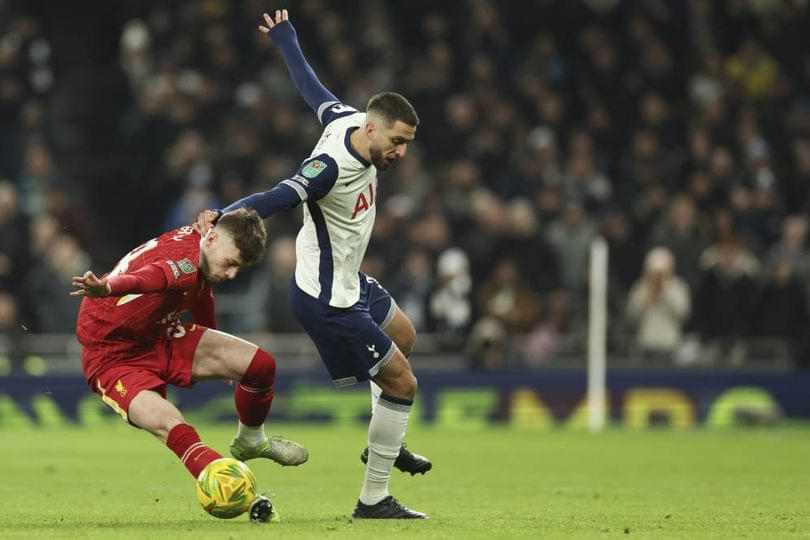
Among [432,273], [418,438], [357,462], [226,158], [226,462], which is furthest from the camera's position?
[226,158]

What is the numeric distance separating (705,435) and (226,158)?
6.58m

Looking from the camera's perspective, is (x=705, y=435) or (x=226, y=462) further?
(x=705, y=435)

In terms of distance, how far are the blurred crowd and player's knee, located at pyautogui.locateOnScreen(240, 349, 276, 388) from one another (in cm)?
867

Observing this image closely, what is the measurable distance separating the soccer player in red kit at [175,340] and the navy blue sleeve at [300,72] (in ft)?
3.93

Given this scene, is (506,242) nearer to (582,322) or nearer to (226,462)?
(582,322)

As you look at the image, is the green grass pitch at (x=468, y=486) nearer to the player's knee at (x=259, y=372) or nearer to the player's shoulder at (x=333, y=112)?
the player's knee at (x=259, y=372)

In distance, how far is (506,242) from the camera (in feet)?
59.5

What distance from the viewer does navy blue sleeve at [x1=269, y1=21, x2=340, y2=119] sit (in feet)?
31.1

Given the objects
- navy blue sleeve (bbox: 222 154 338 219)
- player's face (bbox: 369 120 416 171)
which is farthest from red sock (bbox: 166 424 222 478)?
player's face (bbox: 369 120 416 171)

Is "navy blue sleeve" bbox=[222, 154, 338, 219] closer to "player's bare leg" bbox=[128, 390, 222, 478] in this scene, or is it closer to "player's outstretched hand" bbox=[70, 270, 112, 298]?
"player's outstretched hand" bbox=[70, 270, 112, 298]

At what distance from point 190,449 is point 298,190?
4.68 feet

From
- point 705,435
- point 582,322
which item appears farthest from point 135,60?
point 705,435

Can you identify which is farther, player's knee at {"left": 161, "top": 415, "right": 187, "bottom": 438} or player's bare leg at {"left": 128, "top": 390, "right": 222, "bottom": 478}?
player's knee at {"left": 161, "top": 415, "right": 187, "bottom": 438}

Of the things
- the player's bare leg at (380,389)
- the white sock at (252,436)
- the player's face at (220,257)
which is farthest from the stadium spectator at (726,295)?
the player's face at (220,257)
